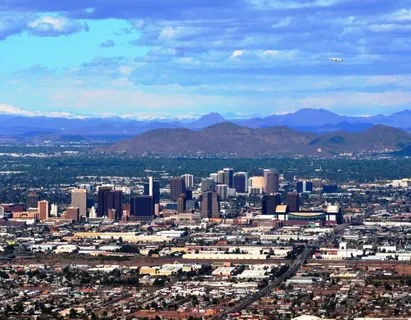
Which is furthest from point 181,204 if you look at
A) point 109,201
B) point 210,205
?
point 109,201

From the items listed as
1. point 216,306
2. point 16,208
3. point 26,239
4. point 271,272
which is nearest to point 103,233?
point 26,239

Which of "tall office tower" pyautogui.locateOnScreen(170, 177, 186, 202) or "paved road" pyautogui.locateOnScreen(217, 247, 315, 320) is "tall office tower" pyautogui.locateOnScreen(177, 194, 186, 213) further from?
"paved road" pyautogui.locateOnScreen(217, 247, 315, 320)

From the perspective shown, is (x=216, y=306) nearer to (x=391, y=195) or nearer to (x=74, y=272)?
(x=74, y=272)

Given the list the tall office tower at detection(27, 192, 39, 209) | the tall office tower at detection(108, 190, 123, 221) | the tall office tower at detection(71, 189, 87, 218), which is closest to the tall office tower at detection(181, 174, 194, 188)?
the tall office tower at detection(27, 192, 39, 209)

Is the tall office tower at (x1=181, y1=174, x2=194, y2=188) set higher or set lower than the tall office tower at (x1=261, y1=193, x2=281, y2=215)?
higher

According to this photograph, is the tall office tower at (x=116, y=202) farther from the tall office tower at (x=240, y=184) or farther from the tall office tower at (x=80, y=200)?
the tall office tower at (x=240, y=184)

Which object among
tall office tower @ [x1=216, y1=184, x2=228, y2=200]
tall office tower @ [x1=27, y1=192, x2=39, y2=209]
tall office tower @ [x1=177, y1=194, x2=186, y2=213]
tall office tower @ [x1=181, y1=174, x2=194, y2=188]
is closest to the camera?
tall office tower @ [x1=177, y1=194, x2=186, y2=213]

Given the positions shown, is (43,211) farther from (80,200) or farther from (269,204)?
(269,204)
